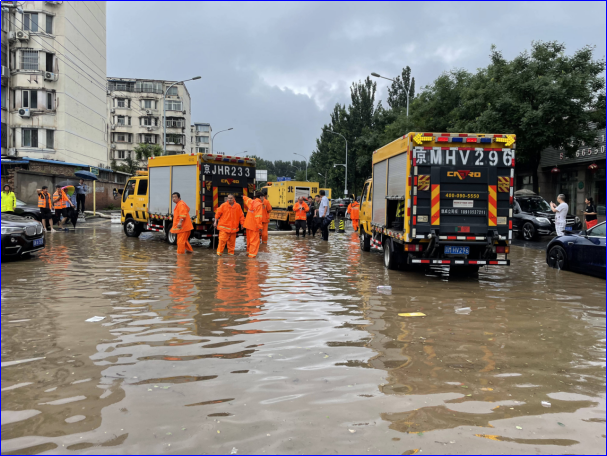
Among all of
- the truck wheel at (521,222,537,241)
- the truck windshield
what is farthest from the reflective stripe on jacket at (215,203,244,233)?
the truck windshield

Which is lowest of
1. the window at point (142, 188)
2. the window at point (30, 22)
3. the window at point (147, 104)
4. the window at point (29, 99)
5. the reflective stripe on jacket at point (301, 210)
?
the reflective stripe on jacket at point (301, 210)

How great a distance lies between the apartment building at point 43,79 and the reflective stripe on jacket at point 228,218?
31016 mm

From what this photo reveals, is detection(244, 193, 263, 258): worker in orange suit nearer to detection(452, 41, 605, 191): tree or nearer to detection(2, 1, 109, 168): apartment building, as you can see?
detection(452, 41, 605, 191): tree

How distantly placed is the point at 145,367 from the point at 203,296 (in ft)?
10.9

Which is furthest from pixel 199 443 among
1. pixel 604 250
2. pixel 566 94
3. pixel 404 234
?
pixel 566 94

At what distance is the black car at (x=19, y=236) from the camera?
11266 millimetres

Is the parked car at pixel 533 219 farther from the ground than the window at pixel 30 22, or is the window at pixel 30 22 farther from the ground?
the window at pixel 30 22

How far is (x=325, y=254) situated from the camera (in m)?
14.6

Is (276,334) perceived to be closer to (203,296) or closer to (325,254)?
(203,296)

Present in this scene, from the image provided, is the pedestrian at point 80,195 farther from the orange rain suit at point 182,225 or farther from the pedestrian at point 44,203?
the orange rain suit at point 182,225

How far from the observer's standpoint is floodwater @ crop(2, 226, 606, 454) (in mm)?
3287

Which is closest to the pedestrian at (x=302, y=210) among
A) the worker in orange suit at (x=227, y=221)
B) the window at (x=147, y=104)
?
the worker in orange suit at (x=227, y=221)

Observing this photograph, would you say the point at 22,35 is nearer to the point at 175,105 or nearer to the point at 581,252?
the point at 175,105

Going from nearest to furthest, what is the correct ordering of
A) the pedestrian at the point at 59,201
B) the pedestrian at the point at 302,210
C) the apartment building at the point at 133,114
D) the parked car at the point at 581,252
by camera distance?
the parked car at the point at 581,252, the pedestrian at the point at 302,210, the pedestrian at the point at 59,201, the apartment building at the point at 133,114
